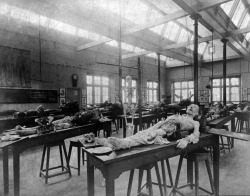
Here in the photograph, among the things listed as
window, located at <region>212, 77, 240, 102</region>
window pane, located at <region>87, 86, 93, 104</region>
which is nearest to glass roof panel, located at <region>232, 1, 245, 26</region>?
window, located at <region>212, 77, 240, 102</region>

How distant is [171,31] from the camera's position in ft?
37.2

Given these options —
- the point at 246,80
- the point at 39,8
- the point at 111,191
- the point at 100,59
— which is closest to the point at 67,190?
the point at 111,191

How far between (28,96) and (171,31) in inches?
345

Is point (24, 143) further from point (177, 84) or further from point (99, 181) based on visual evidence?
point (177, 84)

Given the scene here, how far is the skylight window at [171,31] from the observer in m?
10.9

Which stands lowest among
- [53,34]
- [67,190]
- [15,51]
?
[67,190]

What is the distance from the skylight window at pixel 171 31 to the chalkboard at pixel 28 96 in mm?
7263

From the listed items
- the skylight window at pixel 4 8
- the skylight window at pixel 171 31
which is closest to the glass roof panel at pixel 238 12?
the skylight window at pixel 171 31

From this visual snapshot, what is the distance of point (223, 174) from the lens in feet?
11.5

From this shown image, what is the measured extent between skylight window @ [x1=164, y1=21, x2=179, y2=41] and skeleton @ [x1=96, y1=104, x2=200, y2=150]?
9231 millimetres

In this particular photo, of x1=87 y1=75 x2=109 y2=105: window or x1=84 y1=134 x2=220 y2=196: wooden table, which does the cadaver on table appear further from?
x1=87 y1=75 x2=109 y2=105: window

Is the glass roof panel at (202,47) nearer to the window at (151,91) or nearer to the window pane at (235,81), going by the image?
the window pane at (235,81)

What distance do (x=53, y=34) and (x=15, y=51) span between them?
1.90 m

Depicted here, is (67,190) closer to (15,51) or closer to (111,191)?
(111,191)
